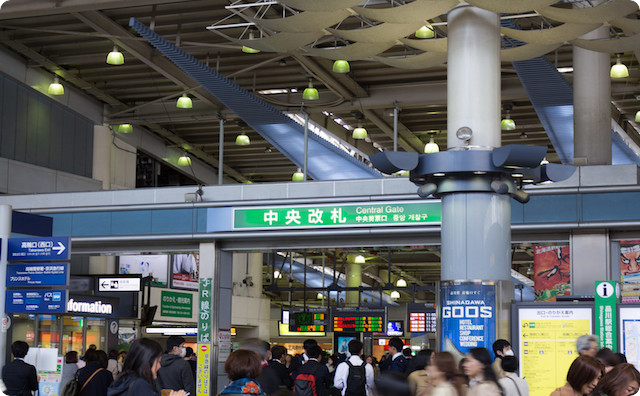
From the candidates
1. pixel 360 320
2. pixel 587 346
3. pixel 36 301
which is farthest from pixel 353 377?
pixel 360 320

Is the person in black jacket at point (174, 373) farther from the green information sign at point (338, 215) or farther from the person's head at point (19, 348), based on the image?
the green information sign at point (338, 215)

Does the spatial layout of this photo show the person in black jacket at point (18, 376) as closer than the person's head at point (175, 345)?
Yes

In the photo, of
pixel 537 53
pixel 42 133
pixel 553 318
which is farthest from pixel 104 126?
pixel 553 318

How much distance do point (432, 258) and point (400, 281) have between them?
17.1 ft

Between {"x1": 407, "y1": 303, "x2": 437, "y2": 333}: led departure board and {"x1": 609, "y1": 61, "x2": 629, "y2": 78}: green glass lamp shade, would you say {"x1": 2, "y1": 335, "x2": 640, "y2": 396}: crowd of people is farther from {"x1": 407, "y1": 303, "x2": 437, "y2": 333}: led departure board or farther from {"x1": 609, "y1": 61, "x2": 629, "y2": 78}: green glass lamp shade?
{"x1": 407, "y1": 303, "x2": 437, "y2": 333}: led departure board

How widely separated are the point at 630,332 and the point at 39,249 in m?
7.07

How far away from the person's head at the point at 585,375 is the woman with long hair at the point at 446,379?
640 mm

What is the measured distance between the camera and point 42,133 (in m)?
22.2

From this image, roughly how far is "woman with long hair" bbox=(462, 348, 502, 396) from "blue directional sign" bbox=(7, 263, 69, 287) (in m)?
6.74

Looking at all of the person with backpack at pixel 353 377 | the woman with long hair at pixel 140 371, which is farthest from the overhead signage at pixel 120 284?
the woman with long hair at pixel 140 371

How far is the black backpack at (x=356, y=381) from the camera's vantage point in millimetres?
10766

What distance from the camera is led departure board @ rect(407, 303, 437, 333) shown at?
23609mm

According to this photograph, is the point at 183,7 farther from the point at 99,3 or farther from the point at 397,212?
the point at 397,212

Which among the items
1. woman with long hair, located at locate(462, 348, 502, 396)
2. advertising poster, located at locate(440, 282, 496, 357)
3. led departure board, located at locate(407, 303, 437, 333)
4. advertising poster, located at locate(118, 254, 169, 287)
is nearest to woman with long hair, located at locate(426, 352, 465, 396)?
woman with long hair, located at locate(462, 348, 502, 396)
